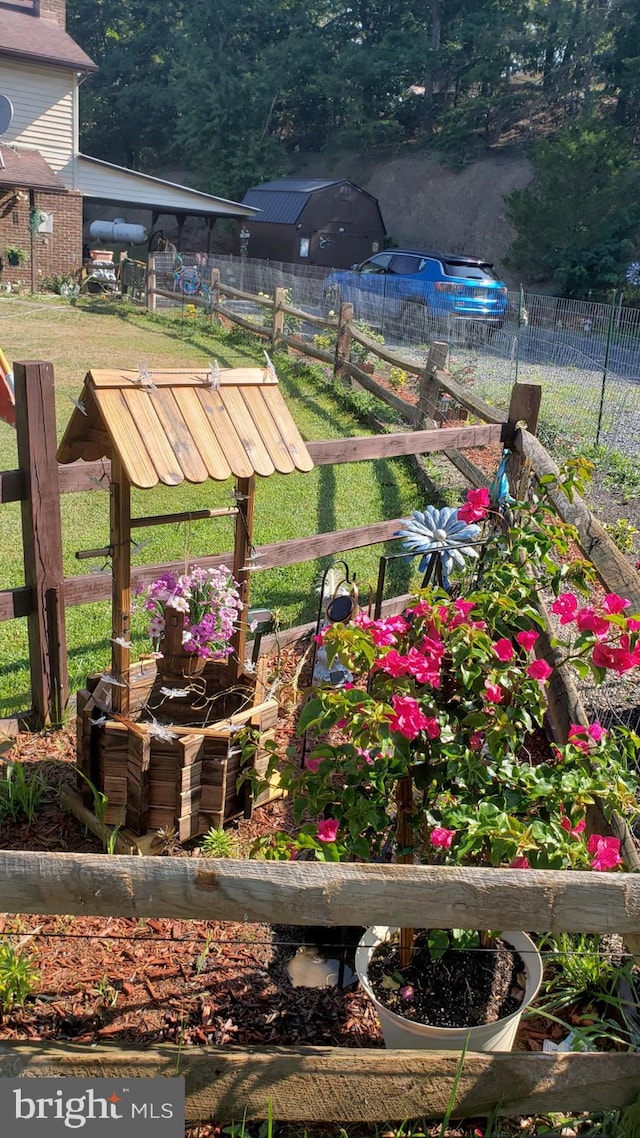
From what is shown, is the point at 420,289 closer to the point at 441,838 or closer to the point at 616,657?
the point at 616,657

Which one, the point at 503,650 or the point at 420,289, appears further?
the point at 420,289

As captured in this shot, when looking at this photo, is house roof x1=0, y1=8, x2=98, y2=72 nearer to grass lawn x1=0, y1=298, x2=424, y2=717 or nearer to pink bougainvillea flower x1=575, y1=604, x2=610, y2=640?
grass lawn x1=0, y1=298, x2=424, y2=717

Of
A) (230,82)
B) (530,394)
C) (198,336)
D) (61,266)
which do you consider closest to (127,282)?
(61,266)

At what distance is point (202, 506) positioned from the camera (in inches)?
298

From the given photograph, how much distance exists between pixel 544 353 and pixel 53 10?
21.5 metres

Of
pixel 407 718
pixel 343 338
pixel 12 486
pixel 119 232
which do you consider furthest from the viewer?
pixel 119 232

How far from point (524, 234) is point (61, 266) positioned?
1456 cm

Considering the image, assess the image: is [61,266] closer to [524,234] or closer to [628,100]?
[524,234]

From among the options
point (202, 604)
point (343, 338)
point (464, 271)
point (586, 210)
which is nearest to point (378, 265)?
point (464, 271)

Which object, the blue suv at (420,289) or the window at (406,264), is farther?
the window at (406,264)

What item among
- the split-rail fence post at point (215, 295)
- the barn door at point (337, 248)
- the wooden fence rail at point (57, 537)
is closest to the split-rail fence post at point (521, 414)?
the wooden fence rail at point (57, 537)

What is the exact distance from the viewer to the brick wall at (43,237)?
21.9 meters

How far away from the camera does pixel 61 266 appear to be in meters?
23.3

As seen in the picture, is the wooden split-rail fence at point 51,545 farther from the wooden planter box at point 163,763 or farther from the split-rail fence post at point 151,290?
the split-rail fence post at point 151,290
